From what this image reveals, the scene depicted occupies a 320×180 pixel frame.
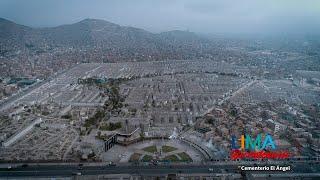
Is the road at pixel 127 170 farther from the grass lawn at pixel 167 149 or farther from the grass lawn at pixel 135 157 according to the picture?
the grass lawn at pixel 167 149

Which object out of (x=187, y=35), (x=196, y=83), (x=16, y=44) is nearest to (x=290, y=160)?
(x=196, y=83)

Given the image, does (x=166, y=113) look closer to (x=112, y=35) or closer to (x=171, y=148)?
(x=171, y=148)

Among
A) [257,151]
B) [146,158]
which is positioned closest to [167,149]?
[146,158]

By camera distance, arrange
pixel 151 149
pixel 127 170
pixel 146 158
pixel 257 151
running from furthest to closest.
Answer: pixel 151 149
pixel 146 158
pixel 257 151
pixel 127 170

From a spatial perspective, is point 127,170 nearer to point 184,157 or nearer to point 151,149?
point 151,149

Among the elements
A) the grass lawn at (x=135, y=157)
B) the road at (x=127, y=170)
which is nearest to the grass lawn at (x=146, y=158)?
the grass lawn at (x=135, y=157)

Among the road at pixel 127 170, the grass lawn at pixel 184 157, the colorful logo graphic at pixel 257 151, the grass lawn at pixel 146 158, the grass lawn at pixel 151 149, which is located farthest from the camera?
the grass lawn at pixel 151 149

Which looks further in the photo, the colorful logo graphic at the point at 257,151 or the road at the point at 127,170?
the colorful logo graphic at the point at 257,151

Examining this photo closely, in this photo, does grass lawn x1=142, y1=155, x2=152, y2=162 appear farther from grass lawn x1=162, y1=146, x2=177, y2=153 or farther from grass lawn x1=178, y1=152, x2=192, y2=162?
grass lawn x1=178, y1=152, x2=192, y2=162
